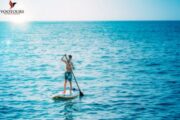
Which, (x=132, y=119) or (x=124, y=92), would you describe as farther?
(x=124, y=92)

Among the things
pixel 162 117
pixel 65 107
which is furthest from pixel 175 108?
pixel 65 107

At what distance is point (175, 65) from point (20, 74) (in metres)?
17.5

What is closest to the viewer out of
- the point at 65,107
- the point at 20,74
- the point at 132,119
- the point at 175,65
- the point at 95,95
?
the point at 132,119

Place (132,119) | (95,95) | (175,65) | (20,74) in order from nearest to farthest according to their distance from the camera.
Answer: (132,119) → (95,95) → (20,74) → (175,65)

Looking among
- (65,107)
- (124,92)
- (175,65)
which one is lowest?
(65,107)

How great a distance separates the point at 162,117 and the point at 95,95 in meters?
5.76

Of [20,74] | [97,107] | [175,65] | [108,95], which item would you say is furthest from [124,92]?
[175,65]

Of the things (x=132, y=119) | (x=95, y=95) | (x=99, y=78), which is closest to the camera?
(x=132, y=119)

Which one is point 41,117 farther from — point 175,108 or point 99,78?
point 99,78

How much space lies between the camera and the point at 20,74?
1174 inches

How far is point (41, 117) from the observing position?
16875 millimetres

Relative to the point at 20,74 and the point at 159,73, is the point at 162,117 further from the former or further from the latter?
the point at 20,74

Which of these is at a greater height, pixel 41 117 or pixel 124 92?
pixel 124 92

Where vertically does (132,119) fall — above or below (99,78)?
below
